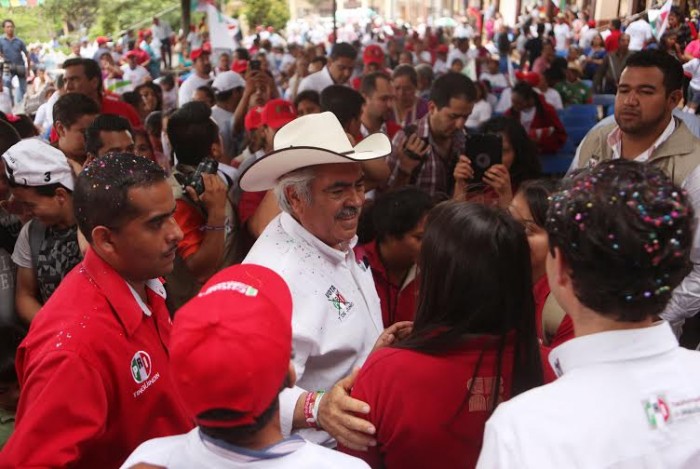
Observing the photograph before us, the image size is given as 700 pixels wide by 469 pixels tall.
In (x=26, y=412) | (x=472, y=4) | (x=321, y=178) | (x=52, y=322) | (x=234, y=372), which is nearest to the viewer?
(x=234, y=372)

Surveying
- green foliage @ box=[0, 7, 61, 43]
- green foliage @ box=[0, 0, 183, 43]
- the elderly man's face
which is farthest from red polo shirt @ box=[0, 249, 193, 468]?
green foliage @ box=[0, 7, 61, 43]

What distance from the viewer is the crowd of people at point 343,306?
3.85ft

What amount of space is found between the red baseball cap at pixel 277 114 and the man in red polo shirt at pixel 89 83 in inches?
46.0

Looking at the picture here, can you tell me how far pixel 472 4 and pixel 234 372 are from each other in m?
33.8

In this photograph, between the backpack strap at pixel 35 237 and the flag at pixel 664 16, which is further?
the flag at pixel 664 16

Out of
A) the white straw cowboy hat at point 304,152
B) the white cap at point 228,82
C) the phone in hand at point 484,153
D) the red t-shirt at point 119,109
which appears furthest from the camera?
the white cap at point 228,82

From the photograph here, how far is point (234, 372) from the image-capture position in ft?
3.66

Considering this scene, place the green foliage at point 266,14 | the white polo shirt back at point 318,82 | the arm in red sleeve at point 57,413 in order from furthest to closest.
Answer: the green foliage at point 266,14 → the white polo shirt back at point 318,82 → the arm in red sleeve at point 57,413

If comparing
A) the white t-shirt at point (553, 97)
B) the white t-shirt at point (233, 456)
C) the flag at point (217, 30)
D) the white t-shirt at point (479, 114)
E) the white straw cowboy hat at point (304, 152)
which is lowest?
the white t-shirt at point (479, 114)

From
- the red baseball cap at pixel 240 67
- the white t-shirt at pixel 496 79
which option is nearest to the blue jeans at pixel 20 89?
the red baseball cap at pixel 240 67

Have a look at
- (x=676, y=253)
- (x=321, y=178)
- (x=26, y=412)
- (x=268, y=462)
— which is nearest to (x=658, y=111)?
(x=321, y=178)

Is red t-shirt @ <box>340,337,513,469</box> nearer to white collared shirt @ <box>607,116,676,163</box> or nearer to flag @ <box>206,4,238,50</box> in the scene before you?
white collared shirt @ <box>607,116,676,163</box>

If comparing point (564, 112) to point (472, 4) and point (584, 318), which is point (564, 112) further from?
point (472, 4)

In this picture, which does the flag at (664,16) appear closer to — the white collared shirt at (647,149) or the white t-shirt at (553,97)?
the white t-shirt at (553,97)
